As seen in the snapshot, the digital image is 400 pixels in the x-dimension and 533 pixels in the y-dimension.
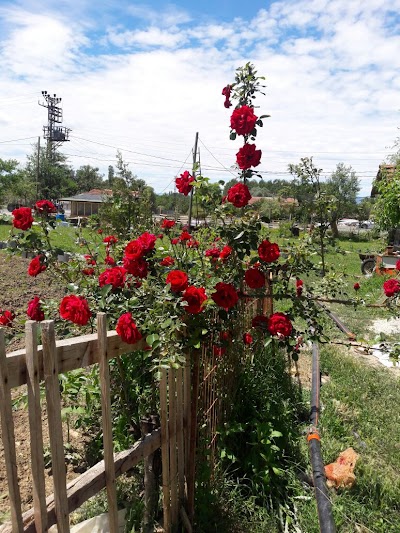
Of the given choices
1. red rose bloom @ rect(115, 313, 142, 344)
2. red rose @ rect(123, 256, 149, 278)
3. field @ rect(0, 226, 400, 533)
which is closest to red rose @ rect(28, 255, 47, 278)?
field @ rect(0, 226, 400, 533)

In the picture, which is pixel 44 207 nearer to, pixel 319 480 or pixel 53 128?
pixel 319 480

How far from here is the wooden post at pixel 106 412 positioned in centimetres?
159

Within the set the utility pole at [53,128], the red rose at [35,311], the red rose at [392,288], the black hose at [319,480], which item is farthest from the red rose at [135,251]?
the utility pole at [53,128]

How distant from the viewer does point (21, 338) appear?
4609mm

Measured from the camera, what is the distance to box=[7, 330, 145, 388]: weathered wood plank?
4.23 ft

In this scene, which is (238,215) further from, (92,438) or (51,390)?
(92,438)

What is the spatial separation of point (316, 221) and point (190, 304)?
1.59 metres

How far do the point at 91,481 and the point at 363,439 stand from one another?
104 inches

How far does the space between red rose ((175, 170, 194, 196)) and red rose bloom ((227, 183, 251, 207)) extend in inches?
10.7

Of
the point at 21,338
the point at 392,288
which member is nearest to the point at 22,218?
the point at 392,288

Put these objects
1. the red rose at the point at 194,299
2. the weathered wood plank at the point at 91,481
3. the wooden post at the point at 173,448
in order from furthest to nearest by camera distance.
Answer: the wooden post at the point at 173,448
the red rose at the point at 194,299
the weathered wood plank at the point at 91,481

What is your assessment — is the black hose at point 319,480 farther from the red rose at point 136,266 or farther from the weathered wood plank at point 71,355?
the red rose at point 136,266

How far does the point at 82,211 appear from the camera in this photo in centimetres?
5062

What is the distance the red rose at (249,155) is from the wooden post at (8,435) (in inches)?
55.5
